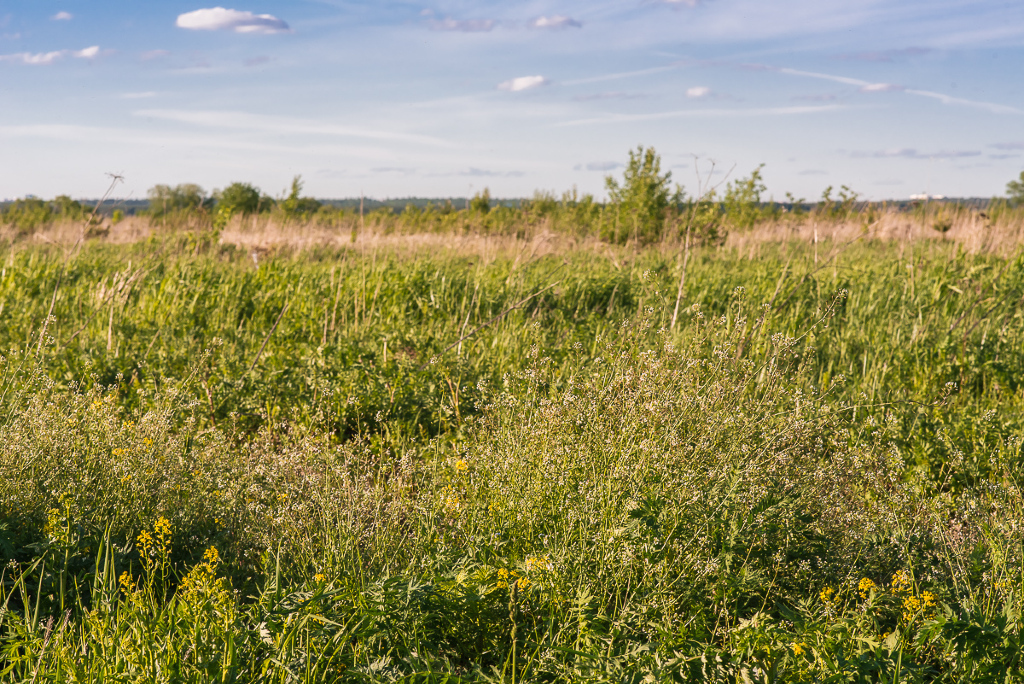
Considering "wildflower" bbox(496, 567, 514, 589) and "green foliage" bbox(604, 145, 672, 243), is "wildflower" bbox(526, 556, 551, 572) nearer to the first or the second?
"wildflower" bbox(496, 567, 514, 589)

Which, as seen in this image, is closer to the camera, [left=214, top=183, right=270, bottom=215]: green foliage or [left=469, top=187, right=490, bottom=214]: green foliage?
[left=469, top=187, right=490, bottom=214]: green foliage

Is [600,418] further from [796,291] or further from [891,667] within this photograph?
[796,291]

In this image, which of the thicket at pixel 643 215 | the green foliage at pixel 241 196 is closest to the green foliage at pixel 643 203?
the thicket at pixel 643 215

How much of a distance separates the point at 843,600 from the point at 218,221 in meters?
13.1

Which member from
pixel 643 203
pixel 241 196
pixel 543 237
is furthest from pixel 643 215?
pixel 241 196

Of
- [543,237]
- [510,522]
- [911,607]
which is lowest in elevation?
[911,607]

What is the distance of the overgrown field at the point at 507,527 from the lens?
181 centimetres

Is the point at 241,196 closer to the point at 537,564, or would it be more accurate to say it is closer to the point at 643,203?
the point at 643,203

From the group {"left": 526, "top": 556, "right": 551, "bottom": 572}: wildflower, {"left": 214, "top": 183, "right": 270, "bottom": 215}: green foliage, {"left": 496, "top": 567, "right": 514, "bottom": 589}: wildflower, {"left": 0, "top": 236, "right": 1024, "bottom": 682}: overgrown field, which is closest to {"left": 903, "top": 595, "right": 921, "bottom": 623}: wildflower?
{"left": 0, "top": 236, "right": 1024, "bottom": 682}: overgrown field

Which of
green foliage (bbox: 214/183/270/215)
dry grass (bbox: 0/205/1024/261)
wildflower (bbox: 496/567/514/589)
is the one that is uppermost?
green foliage (bbox: 214/183/270/215)

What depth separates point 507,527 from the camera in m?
2.34

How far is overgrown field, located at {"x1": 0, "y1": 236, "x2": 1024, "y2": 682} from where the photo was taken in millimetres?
1806

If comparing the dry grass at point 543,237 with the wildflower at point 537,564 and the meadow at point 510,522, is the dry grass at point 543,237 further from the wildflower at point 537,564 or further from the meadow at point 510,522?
the wildflower at point 537,564

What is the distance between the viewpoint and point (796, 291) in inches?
252
